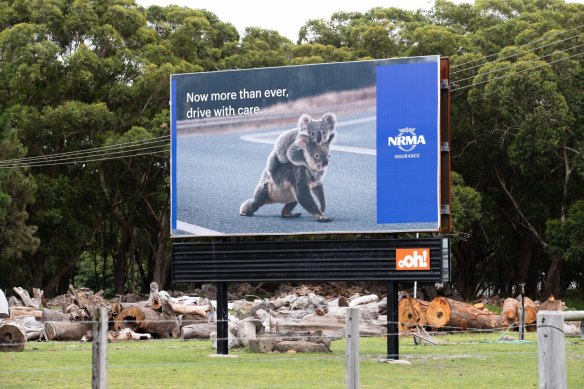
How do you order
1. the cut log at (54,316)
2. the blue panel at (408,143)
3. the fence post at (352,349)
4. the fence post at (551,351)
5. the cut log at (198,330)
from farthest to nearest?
the cut log at (54,316) < the cut log at (198,330) < the blue panel at (408,143) < the fence post at (352,349) < the fence post at (551,351)

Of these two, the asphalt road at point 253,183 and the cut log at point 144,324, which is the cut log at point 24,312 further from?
the asphalt road at point 253,183

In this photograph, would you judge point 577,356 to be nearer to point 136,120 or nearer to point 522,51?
point 522,51

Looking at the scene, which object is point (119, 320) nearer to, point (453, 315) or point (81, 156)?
point (453, 315)

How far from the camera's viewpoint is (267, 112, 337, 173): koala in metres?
21.5

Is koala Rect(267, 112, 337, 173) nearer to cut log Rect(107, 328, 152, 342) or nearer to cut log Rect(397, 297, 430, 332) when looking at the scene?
cut log Rect(107, 328, 152, 342)

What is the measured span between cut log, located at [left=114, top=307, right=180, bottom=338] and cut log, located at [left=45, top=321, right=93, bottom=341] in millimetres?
1244

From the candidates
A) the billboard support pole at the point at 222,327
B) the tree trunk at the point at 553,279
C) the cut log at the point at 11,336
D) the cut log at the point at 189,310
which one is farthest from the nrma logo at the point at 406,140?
the tree trunk at the point at 553,279

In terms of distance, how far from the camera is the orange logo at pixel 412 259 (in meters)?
20.7

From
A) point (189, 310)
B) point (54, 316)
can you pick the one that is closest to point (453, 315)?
point (189, 310)

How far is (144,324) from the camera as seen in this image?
28.4 metres

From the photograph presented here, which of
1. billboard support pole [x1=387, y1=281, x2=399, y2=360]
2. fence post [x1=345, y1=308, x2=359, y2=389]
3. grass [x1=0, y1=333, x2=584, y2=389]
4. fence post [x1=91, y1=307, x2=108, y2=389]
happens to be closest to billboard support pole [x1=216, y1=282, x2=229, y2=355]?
grass [x1=0, y1=333, x2=584, y2=389]

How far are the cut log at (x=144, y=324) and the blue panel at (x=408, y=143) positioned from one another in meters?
9.45

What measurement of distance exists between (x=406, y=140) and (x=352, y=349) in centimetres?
1012

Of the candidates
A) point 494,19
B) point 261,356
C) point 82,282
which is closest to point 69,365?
point 261,356
